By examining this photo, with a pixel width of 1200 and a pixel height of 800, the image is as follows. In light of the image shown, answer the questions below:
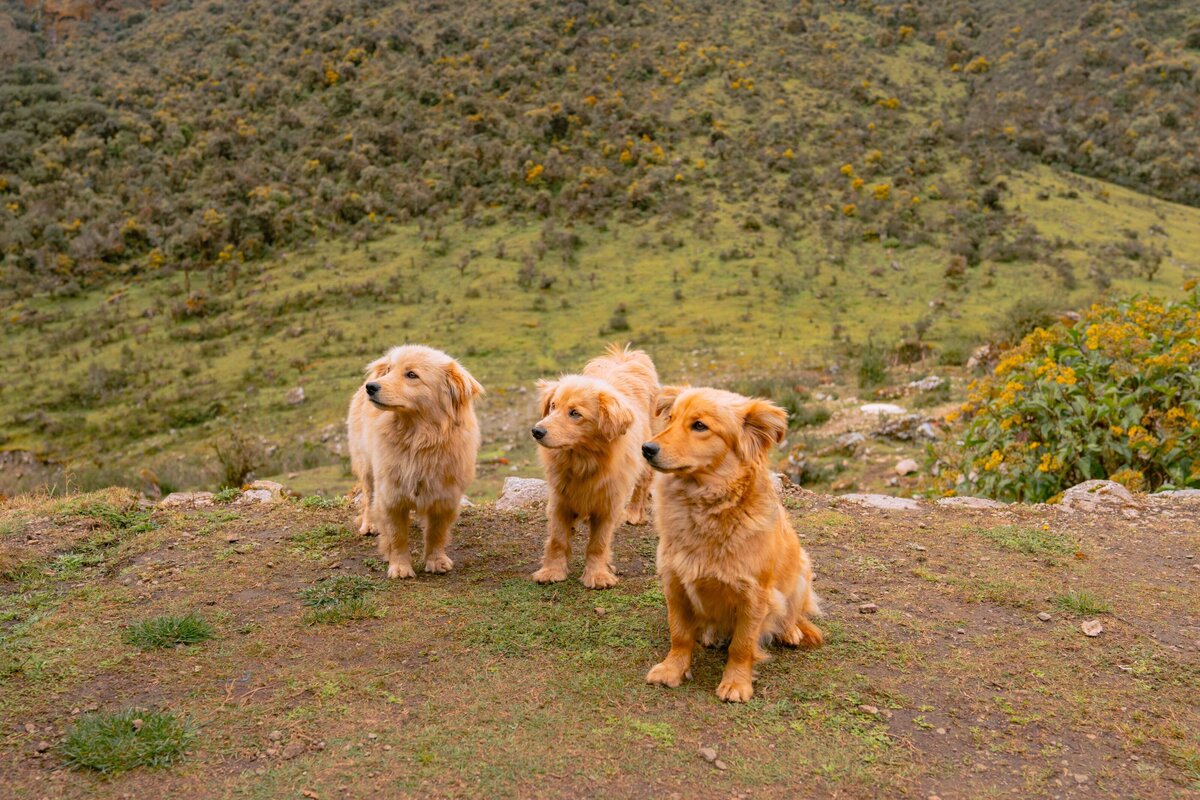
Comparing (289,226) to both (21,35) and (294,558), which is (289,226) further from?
(21,35)

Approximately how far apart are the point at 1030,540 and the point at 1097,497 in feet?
5.24

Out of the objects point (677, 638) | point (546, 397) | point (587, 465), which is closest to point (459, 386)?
point (546, 397)

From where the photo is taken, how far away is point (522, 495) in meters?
7.86

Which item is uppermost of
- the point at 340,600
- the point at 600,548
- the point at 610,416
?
the point at 610,416

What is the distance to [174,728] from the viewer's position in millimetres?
3514

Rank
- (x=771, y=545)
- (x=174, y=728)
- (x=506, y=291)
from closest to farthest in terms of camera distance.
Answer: (x=174, y=728) < (x=771, y=545) < (x=506, y=291)

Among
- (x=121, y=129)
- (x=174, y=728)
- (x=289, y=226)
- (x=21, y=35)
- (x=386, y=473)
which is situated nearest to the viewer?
(x=174, y=728)

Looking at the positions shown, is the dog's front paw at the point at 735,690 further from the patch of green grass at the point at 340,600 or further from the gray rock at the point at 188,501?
the gray rock at the point at 188,501

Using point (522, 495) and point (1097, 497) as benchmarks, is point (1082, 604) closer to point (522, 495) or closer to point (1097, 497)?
point (1097, 497)

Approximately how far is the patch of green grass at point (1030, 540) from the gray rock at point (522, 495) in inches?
165

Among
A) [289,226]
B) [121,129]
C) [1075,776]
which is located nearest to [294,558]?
[1075,776]

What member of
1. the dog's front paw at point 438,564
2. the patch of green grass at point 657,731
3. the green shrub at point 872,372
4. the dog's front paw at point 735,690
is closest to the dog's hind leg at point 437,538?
the dog's front paw at point 438,564

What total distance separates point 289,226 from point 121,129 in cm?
1773

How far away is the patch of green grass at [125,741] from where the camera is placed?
3.28 m
